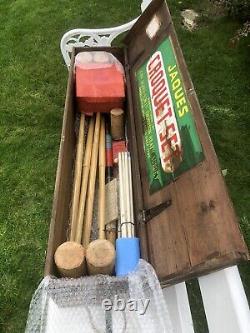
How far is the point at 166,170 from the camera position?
2059 mm

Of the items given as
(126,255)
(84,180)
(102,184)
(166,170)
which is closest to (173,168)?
(166,170)

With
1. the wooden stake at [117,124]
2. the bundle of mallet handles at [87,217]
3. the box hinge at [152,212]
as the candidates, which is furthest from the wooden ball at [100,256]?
the wooden stake at [117,124]

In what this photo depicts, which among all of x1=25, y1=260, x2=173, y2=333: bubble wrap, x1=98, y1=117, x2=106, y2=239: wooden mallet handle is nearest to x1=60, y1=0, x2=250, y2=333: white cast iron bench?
x1=25, y1=260, x2=173, y2=333: bubble wrap

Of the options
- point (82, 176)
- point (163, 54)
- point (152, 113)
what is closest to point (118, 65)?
point (163, 54)

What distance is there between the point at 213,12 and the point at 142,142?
9.99 ft

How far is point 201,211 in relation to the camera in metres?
1.65

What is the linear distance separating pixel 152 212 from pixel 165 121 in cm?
55

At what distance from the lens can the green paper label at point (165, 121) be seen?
1.97m

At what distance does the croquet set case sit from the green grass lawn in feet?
1.98

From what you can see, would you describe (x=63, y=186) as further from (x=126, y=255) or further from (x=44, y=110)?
(x=44, y=110)

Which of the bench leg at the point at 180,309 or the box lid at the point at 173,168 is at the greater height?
the box lid at the point at 173,168

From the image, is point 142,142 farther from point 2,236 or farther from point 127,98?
point 2,236

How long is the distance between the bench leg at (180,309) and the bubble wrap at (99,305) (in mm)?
172

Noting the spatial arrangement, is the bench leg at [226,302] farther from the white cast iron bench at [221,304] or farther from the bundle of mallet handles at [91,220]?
the bundle of mallet handles at [91,220]
